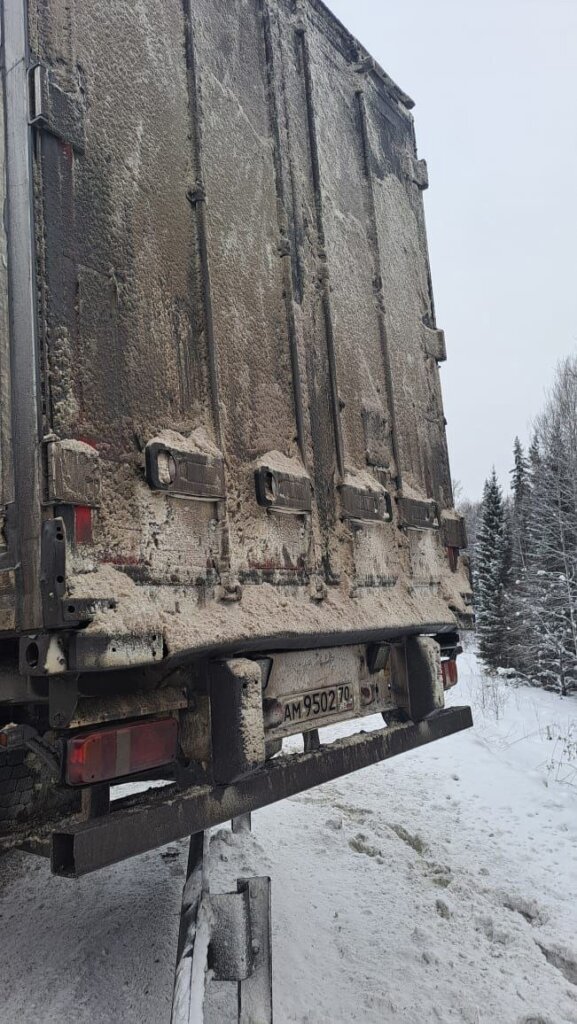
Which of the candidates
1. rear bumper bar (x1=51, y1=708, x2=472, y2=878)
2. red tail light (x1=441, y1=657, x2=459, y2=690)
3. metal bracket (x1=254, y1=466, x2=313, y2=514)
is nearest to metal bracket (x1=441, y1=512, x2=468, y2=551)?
red tail light (x1=441, y1=657, x2=459, y2=690)

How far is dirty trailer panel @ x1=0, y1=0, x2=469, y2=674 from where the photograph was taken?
2.15m

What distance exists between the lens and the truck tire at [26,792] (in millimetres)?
2572

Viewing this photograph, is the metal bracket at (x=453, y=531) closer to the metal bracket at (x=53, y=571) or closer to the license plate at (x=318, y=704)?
the license plate at (x=318, y=704)

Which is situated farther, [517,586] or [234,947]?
[517,586]

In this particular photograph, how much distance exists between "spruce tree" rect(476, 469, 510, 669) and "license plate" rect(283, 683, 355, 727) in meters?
22.9

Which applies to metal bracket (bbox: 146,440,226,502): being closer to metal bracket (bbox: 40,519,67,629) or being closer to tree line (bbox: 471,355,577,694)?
metal bracket (bbox: 40,519,67,629)

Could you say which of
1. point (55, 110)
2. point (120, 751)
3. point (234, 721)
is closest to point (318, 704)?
point (234, 721)

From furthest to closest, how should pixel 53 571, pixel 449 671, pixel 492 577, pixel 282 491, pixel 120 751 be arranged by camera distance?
pixel 492 577
pixel 449 671
pixel 282 491
pixel 120 751
pixel 53 571

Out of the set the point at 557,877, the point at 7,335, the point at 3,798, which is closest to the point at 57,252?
the point at 7,335

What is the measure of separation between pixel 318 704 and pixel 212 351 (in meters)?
1.57

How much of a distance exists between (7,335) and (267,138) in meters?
1.74

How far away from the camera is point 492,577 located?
2758 cm

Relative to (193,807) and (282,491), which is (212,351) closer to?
(282,491)

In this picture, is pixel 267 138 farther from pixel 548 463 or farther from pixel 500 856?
pixel 548 463
